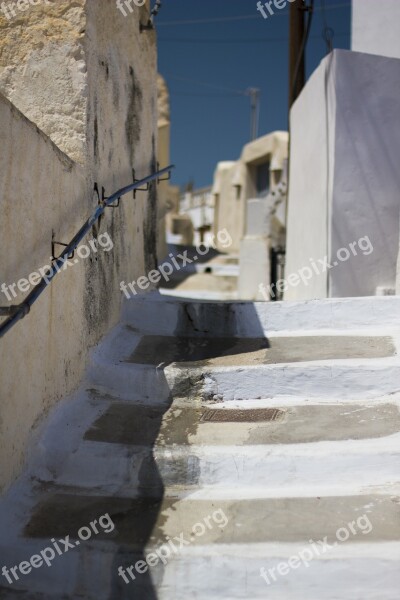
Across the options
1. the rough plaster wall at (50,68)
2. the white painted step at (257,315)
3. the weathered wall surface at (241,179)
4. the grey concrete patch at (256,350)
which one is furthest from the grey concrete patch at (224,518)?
the weathered wall surface at (241,179)

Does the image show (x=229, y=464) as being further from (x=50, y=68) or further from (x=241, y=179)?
(x=241, y=179)

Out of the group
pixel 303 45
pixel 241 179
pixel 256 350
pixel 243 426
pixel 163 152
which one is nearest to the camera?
pixel 243 426

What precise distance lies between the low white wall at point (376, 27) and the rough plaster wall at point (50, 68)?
5.22 metres

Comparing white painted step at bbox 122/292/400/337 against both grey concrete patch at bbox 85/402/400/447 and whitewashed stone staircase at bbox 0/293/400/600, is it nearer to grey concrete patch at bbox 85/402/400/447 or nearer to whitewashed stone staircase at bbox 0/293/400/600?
whitewashed stone staircase at bbox 0/293/400/600

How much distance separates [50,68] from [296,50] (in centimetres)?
677

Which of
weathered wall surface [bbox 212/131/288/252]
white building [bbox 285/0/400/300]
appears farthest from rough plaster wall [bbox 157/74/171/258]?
weathered wall surface [bbox 212/131/288/252]

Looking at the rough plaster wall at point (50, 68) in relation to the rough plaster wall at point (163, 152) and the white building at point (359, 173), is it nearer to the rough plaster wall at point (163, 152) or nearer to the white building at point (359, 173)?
the white building at point (359, 173)

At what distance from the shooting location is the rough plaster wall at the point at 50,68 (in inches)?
182

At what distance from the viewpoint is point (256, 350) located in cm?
497

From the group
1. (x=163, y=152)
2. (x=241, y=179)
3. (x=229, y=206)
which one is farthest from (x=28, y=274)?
(x=229, y=206)

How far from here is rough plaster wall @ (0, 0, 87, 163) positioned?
463 centimetres

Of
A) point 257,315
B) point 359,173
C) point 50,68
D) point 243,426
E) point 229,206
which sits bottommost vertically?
point 243,426

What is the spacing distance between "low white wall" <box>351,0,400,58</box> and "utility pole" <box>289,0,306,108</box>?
4.87 ft

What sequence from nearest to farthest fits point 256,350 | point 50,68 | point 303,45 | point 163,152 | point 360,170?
point 50,68 < point 256,350 < point 360,170 < point 303,45 < point 163,152
